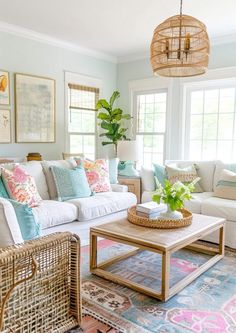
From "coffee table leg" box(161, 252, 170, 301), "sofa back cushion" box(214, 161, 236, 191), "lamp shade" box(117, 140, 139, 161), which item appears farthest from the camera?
"lamp shade" box(117, 140, 139, 161)

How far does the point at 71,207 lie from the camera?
3.31 m

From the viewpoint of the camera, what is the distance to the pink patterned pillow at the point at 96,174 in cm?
399

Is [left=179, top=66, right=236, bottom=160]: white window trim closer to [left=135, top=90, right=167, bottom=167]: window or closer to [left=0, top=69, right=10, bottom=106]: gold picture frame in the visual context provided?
[left=135, top=90, right=167, bottom=167]: window

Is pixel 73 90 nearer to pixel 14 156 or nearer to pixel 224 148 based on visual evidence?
pixel 14 156

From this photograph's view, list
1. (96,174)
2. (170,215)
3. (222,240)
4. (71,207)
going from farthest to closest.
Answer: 1. (96,174)
2. (71,207)
3. (222,240)
4. (170,215)

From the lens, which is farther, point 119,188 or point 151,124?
point 151,124

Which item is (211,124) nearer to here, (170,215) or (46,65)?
(170,215)

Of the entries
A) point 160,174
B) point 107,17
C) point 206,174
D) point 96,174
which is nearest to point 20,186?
point 96,174

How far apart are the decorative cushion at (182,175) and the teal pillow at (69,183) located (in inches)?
47.2

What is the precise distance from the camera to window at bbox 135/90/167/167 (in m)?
5.47

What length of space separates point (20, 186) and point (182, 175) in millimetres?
2144

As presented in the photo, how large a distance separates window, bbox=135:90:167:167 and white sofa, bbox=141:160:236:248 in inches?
38.4

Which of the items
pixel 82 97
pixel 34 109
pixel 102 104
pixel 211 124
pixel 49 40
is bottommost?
pixel 211 124

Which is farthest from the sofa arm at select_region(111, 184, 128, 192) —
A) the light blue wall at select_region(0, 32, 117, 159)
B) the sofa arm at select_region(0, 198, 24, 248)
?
the sofa arm at select_region(0, 198, 24, 248)
